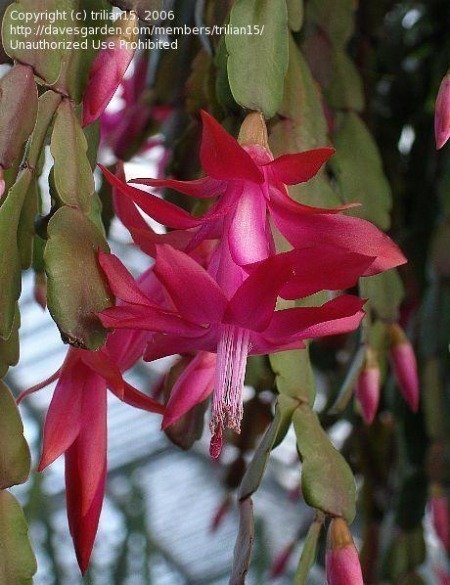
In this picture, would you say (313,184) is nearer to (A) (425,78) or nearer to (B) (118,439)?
(A) (425,78)

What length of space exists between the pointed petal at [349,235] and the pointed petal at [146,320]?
3.2 inches

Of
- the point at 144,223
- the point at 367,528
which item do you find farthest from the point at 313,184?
the point at 367,528

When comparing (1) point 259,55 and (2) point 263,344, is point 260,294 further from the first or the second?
(1) point 259,55

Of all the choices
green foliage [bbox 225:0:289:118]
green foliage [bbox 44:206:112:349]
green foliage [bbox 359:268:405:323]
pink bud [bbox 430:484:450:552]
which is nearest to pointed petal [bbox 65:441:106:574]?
green foliage [bbox 44:206:112:349]

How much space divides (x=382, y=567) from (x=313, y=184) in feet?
1.83

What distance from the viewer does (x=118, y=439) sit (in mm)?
2998

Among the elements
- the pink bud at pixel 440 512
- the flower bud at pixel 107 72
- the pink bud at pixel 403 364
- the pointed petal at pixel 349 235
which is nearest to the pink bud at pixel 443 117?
the pointed petal at pixel 349 235

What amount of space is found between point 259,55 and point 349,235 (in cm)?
17

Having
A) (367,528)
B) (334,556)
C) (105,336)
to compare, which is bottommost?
(367,528)

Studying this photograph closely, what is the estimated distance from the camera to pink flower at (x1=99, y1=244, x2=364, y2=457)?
485 millimetres

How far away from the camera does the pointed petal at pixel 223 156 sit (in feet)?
1.61

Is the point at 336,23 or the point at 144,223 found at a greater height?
the point at 336,23

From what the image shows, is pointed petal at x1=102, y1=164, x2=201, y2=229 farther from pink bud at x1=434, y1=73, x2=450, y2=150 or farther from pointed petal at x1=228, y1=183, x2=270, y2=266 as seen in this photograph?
pink bud at x1=434, y1=73, x2=450, y2=150

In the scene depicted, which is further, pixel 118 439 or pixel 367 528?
pixel 118 439
